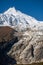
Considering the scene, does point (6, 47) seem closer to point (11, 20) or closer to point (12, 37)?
point (12, 37)

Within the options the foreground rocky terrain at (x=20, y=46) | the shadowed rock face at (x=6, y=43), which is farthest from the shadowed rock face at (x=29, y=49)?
the shadowed rock face at (x=6, y=43)

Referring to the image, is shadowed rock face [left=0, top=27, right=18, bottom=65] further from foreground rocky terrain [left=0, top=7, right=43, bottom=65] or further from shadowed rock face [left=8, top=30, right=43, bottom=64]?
shadowed rock face [left=8, top=30, right=43, bottom=64]

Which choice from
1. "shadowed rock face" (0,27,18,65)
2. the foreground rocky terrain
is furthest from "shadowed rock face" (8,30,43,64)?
"shadowed rock face" (0,27,18,65)

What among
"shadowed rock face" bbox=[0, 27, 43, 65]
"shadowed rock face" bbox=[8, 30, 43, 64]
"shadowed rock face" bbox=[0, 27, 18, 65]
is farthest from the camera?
"shadowed rock face" bbox=[8, 30, 43, 64]

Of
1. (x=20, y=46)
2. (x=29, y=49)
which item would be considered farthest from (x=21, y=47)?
(x=29, y=49)

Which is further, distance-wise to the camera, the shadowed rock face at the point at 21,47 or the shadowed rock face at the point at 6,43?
the shadowed rock face at the point at 21,47

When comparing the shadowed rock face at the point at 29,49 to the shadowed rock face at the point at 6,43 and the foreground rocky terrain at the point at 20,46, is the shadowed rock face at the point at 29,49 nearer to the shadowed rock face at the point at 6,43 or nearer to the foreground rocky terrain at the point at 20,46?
the foreground rocky terrain at the point at 20,46

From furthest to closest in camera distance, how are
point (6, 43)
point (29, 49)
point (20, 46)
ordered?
point (6, 43), point (20, 46), point (29, 49)

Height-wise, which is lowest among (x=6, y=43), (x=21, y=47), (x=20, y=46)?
(x=21, y=47)

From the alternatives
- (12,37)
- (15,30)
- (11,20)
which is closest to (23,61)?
(12,37)

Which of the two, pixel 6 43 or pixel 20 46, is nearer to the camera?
pixel 20 46

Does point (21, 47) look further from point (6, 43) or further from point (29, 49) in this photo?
point (6, 43)
